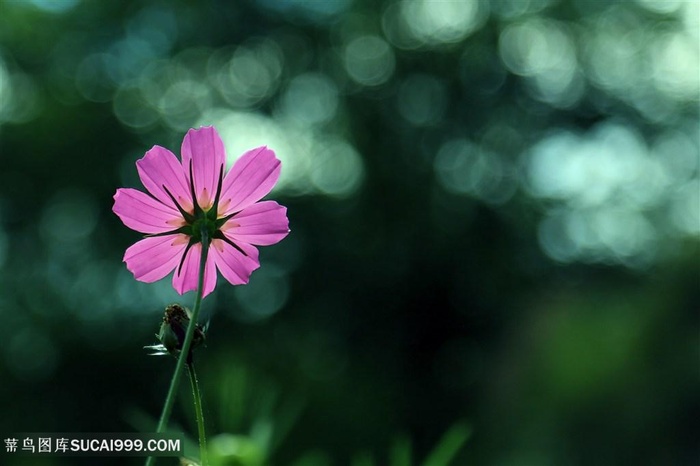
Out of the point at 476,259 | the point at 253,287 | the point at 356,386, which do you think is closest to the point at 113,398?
the point at 253,287

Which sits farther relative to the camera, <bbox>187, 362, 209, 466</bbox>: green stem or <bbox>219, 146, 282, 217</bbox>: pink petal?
<bbox>219, 146, 282, 217</bbox>: pink petal

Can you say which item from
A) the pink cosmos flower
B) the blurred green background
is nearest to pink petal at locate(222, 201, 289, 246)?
the pink cosmos flower

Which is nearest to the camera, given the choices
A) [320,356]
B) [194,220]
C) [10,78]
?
[194,220]

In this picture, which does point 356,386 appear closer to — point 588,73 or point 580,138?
point 580,138

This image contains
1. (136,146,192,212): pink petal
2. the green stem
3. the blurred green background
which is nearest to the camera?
the green stem

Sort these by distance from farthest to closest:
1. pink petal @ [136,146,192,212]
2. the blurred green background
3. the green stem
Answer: the blurred green background < pink petal @ [136,146,192,212] < the green stem

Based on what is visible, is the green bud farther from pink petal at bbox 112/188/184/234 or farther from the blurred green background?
the blurred green background

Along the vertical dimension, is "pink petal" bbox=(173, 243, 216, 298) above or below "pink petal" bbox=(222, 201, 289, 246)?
below

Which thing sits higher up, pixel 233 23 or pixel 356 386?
pixel 233 23
